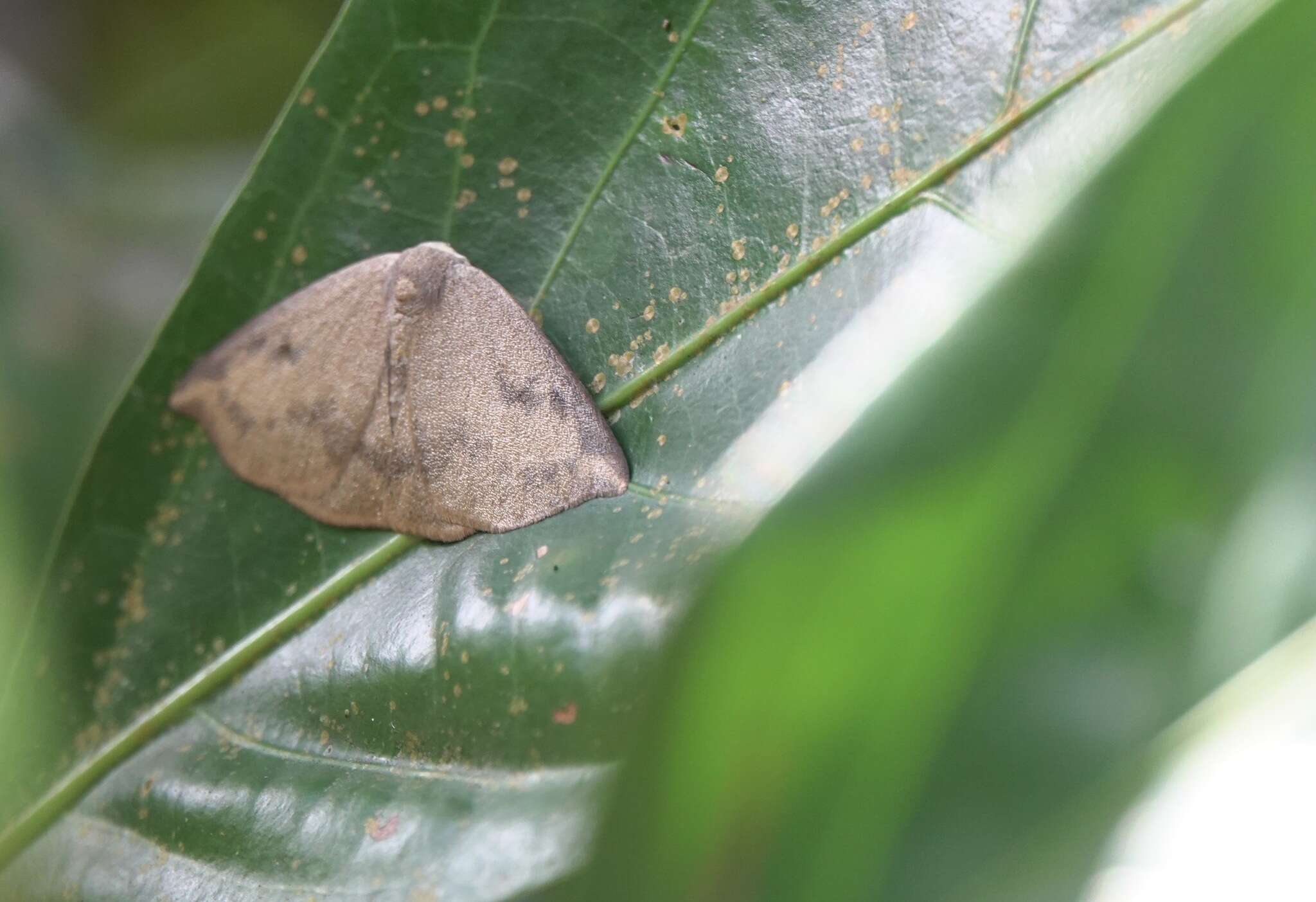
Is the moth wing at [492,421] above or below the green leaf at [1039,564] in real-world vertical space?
below

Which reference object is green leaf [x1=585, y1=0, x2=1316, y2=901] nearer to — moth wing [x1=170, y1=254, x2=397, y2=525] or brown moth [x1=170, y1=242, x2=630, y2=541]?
brown moth [x1=170, y1=242, x2=630, y2=541]

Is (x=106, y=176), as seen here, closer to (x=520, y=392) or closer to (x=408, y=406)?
(x=408, y=406)

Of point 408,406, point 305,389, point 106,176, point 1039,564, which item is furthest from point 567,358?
point 106,176

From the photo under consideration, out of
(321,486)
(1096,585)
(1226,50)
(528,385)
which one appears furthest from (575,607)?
(1226,50)

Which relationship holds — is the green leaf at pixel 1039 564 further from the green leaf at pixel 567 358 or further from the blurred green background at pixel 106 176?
the blurred green background at pixel 106 176

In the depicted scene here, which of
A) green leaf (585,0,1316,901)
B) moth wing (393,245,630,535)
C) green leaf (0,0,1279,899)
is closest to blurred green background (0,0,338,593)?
green leaf (0,0,1279,899)

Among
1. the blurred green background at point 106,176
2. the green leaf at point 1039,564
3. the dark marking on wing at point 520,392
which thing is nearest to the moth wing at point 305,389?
the dark marking on wing at point 520,392

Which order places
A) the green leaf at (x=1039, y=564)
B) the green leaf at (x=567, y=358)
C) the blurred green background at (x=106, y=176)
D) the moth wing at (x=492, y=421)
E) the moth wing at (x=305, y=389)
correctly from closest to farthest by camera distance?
the green leaf at (x=1039, y=564), the green leaf at (x=567, y=358), the moth wing at (x=492, y=421), the moth wing at (x=305, y=389), the blurred green background at (x=106, y=176)
